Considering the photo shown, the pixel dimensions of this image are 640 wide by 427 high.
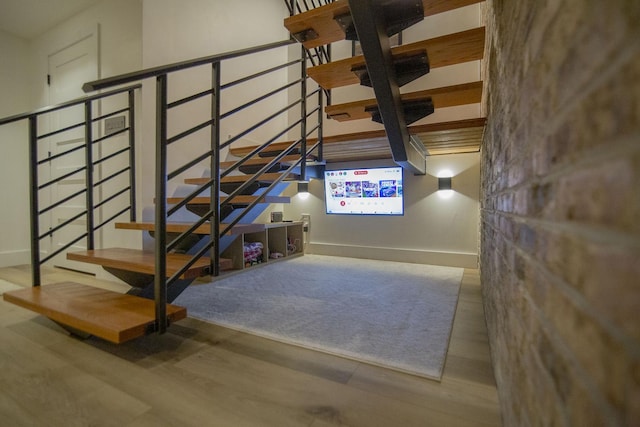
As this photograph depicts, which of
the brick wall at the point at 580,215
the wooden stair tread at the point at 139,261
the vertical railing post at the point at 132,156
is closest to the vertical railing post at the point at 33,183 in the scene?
the wooden stair tread at the point at 139,261

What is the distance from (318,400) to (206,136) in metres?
2.56

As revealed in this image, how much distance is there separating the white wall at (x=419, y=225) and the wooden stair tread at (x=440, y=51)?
1726 millimetres

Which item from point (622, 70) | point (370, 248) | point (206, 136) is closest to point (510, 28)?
point (622, 70)

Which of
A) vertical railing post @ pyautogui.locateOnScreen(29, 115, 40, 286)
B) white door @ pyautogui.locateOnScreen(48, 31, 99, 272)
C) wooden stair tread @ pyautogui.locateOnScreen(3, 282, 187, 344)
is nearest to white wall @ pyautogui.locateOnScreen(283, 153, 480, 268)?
white door @ pyautogui.locateOnScreen(48, 31, 99, 272)

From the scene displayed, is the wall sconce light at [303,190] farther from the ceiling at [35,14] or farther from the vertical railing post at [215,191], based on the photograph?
the ceiling at [35,14]

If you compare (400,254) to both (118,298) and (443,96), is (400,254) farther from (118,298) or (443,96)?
(118,298)

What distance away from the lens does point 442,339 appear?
Answer: 4.34ft

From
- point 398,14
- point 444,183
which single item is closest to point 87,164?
point 398,14

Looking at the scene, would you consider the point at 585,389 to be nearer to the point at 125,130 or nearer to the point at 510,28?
the point at 510,28

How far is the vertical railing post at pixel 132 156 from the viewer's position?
2117 millimetres

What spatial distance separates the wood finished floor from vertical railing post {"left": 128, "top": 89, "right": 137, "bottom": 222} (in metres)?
1.00

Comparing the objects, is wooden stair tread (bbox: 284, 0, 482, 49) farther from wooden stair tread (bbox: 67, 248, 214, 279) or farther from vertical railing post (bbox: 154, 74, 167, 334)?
wooden stair tread (bbox: 67, 248, 214, 279)

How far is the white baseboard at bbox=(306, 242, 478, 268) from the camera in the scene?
9.85 ft

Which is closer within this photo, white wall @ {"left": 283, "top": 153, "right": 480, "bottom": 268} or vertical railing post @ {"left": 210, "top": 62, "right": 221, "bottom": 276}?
vertical railing post @ {"left": 210, "top": 62, "right": 221, "bottom": 276}
